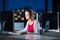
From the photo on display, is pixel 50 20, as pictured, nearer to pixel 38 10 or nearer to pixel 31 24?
pixel 31 24

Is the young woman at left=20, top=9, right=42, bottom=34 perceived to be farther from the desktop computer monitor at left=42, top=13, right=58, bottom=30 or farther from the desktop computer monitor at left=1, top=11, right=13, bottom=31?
the desktop computer monitor at left=1, top=11, right=13, bottom=31

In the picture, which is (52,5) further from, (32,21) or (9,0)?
(32,21)

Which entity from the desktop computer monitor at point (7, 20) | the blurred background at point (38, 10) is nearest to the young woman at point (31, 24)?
the blurred background at point (38, 10)

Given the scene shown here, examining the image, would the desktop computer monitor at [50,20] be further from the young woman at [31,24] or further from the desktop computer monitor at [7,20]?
the desktop computer monitor at [7,20]

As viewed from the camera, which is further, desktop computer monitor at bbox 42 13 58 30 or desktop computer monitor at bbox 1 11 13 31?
desktop computer monitor at bbox 42 13 58 30

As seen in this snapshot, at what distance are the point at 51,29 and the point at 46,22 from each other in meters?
0.15

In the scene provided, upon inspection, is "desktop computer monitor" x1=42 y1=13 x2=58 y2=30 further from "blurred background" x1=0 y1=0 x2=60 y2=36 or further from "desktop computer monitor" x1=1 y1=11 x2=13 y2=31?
"desktop computer monitor" x1=1 y1=11 x2=13 y2=31

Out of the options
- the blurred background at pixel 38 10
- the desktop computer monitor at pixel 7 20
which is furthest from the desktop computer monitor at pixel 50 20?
the desktop computer monitor at pixel 7 20

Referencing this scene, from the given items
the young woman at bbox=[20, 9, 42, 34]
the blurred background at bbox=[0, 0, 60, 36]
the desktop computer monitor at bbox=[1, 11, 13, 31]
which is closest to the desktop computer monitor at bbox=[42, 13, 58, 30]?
the blurred background at bbox=[0, 0, 60, 36]

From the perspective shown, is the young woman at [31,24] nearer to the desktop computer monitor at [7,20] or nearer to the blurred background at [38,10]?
the blurred background at [38,10]

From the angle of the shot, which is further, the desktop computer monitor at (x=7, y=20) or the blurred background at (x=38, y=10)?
the blurred background at (x=38, y=10)

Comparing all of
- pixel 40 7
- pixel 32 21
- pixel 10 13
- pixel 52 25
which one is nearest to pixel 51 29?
pixel 52 25

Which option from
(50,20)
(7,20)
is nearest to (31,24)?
(50,20)

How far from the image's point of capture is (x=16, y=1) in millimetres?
6223
